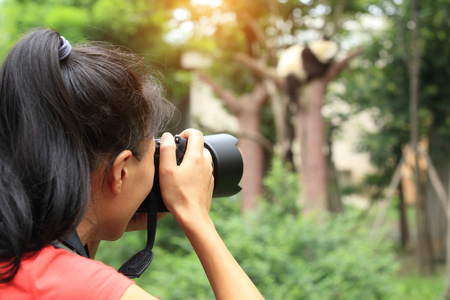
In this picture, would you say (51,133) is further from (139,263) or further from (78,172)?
(139,263)

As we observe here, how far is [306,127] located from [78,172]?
403 cm

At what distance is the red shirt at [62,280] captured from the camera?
489 mm

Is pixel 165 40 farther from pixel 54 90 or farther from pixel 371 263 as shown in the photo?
pixel 54 90

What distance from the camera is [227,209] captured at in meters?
3.62

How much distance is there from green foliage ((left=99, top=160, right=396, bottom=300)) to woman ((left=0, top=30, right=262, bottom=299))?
179 cm

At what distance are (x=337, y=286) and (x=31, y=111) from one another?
2.32m

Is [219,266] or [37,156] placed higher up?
[37,156]

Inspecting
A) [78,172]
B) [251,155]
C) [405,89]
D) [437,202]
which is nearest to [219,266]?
[78,172]

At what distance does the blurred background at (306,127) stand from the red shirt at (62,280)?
1933mm

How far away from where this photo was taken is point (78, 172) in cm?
54

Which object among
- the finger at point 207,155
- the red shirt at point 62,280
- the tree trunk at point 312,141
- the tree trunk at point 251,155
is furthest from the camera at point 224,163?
the tree trunk at point 251,155

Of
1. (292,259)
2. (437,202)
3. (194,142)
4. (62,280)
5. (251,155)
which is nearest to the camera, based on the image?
(62,280)

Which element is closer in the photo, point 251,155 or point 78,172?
point 78,172

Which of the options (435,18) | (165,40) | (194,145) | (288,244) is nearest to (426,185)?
(435,18)
